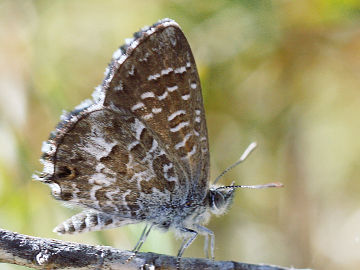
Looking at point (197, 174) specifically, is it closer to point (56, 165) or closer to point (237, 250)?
point (56, 165)

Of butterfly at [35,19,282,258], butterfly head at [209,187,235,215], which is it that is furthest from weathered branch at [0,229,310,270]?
butterfly head at [209,187,235,215]

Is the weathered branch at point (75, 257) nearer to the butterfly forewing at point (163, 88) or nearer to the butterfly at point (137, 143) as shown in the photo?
the butterfly at point (137, 143)

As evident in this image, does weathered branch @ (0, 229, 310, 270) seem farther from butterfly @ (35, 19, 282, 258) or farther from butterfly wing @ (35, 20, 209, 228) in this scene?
butterfly wing @ (35, 20, 209, 228)

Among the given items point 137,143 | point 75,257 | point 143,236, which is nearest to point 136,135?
point 137,143

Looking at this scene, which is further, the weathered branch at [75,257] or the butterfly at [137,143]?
the butterfly at [137,143]

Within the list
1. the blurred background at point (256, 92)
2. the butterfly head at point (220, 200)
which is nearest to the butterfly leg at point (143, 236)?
the butterfly head at point (220, 200)

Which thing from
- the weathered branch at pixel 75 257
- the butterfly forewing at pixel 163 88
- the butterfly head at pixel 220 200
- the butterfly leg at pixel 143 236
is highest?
the butterfly forewing at pixel 163 88
